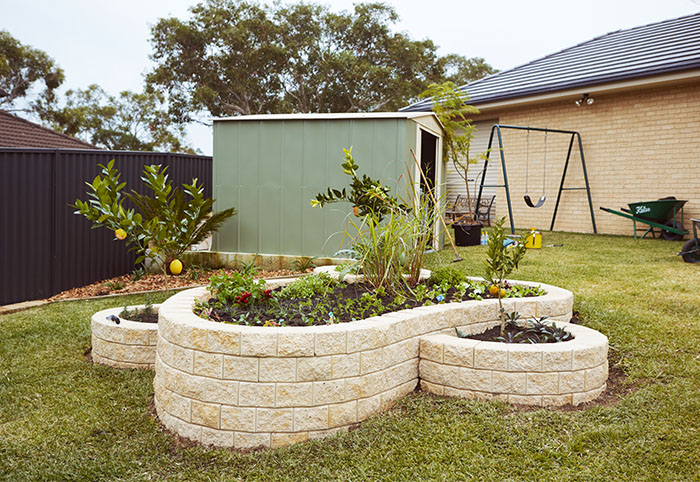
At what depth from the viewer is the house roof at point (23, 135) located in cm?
1220

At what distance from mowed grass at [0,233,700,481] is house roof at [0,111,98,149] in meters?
9.93

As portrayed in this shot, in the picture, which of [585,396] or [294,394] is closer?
[294,394]

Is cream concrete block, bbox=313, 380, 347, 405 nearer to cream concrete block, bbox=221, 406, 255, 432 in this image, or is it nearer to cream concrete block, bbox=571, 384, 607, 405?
cream concrete block, bbox=221, 406, 255, 432

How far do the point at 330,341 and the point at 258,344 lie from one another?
1.19 feet

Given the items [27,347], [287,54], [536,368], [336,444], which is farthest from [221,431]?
[287,54]

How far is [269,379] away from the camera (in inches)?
109

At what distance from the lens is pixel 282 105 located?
2481cm

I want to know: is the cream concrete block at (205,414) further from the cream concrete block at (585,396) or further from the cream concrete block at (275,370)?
the cream concrete block at (585,396)

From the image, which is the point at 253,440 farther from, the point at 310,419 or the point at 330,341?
→ the point at 330,341

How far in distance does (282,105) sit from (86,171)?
1854cm

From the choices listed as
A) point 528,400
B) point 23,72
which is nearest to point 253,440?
point 528,400

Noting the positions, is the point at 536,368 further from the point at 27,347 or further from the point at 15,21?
the point at 15,21

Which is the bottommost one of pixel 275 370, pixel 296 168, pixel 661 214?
pixel 275 370

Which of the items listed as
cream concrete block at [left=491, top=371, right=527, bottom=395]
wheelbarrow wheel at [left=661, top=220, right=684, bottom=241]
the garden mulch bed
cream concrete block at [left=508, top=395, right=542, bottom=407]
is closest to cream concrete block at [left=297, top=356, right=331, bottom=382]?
cream concrete block at [left=491, top=371, right=527, bottom=395]
